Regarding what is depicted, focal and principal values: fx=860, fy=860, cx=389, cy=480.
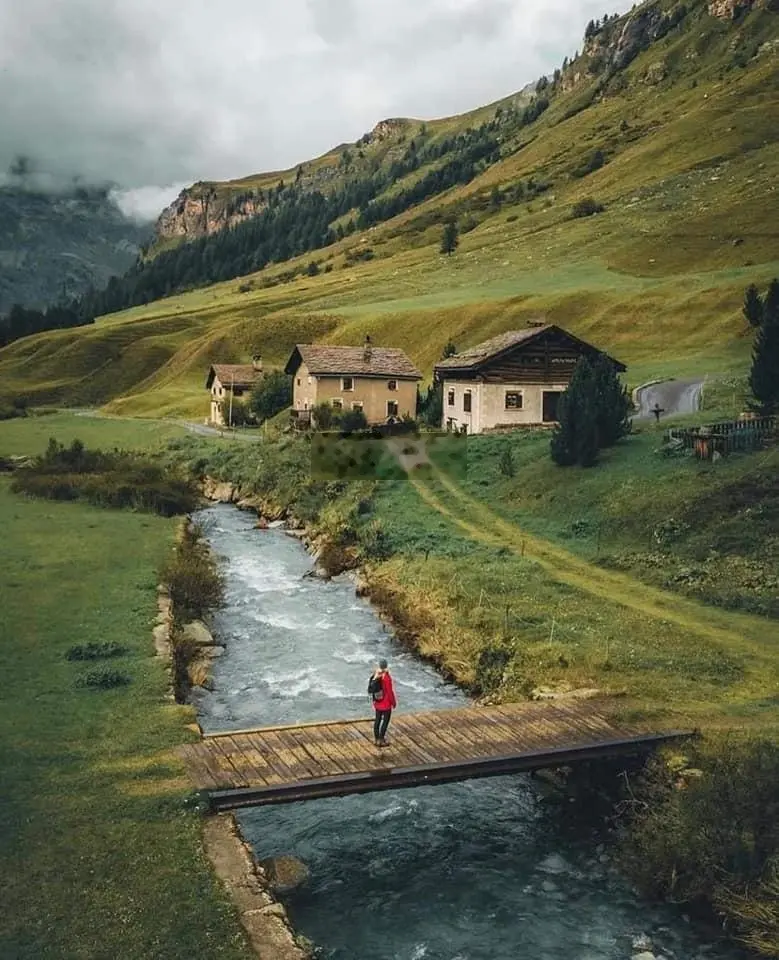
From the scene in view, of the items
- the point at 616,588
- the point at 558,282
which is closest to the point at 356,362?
the point at 558,282

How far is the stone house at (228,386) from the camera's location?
308ft

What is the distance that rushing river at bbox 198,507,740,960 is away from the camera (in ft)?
46.6

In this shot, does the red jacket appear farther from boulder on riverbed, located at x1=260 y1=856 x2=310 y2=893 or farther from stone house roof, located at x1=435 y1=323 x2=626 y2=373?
stone house roof, located at x1=435 y1=323 x2=626 y2=373

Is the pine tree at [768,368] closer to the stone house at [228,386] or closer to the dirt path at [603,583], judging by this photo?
the dirt path at [603,583]

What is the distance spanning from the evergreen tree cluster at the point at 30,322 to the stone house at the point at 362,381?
4404 inches

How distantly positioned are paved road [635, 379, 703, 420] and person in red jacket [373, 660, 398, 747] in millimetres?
44278

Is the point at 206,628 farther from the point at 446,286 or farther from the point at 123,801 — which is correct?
the point at 446,286

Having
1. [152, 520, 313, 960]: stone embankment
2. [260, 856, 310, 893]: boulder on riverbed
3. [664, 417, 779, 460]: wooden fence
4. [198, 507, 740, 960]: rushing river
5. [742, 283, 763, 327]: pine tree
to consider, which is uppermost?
[742, 283, 763, 327]: pine tree

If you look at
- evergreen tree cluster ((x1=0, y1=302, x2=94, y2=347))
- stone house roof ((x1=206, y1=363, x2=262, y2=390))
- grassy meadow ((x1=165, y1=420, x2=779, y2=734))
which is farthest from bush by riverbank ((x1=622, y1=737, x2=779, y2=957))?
evergreen tree cluster ((x1=0, y1=302, x2=94, y2=347))

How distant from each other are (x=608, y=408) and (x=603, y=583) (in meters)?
17.3

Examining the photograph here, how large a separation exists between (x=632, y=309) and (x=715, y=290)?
8.92 m

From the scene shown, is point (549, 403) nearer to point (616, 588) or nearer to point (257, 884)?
→ point (616, 588)

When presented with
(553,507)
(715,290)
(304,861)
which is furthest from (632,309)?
(304,861)

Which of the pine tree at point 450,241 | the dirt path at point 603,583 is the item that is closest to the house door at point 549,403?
the dirt path at point 603,583
